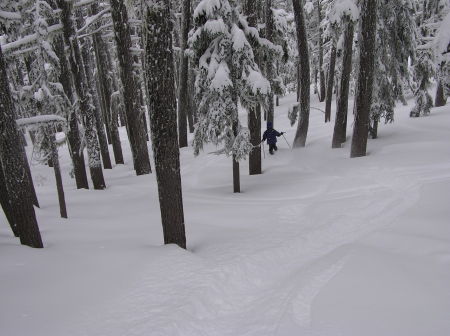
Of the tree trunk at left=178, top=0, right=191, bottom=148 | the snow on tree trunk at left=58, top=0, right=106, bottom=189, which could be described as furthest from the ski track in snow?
the tree trunk at left=178, top=0, right=191, bottom=148

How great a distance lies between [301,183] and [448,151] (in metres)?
5.34

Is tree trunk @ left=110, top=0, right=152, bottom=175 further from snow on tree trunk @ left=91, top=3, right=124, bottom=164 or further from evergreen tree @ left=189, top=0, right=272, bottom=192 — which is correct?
snow on tree trunk @ left=91, top=3, right=124, bottom=164

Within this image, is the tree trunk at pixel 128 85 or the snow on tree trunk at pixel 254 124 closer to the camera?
the snow on tree trunk at pixel 254 124

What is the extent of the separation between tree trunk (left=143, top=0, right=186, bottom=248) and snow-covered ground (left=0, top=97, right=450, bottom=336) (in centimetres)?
88

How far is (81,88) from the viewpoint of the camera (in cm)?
1285

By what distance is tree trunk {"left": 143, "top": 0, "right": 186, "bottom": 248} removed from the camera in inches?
229

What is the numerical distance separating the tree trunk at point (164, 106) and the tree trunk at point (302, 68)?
10.9 m

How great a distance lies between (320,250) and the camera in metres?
6.90

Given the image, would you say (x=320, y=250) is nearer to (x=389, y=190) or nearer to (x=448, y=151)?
(x=389, y=190)

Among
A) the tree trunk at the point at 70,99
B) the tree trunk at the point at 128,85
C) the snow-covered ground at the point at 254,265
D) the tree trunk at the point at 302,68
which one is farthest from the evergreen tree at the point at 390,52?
the tree trunk at the point at 70,99

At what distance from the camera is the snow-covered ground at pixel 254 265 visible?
14.7 feet

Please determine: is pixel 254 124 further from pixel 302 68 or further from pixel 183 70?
pixel 183 70

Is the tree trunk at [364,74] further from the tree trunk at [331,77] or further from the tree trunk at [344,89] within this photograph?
the tree trunk at [331,77]

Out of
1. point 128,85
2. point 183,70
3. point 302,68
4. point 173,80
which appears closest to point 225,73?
point 173,80
